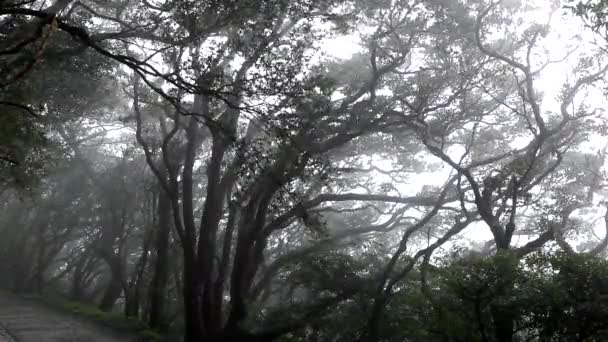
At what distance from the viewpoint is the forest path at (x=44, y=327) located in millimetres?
11258

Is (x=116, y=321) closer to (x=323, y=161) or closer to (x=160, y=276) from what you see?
(x=160, y=276)

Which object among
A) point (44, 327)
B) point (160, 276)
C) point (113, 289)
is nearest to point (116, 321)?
point (160, 276)

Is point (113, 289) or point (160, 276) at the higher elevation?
point (113, 289)

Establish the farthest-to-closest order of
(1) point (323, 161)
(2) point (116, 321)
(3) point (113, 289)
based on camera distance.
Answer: (3) point (113, 289) → (2) point (116, 321) → (1) point (323, 161)

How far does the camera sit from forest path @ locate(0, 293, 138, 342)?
36.9 feet

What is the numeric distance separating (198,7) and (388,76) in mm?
5471

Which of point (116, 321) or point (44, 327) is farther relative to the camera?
point (116, 321)

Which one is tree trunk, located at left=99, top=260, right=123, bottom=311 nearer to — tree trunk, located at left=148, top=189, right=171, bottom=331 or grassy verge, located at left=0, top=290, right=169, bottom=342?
grassy verge, located at left=0, top=290, right=169, bottom=342

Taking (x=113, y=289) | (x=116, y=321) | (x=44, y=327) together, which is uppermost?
(x=113, y=289)

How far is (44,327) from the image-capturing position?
1270cm

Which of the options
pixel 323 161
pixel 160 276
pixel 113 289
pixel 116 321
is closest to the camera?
pixel 323 161

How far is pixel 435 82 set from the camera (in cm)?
1152

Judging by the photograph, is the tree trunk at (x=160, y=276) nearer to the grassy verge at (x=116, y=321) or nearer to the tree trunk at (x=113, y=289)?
the grassy verge at (x=116, y=321)

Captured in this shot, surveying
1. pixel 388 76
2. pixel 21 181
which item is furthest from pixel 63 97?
pixel 388 76
